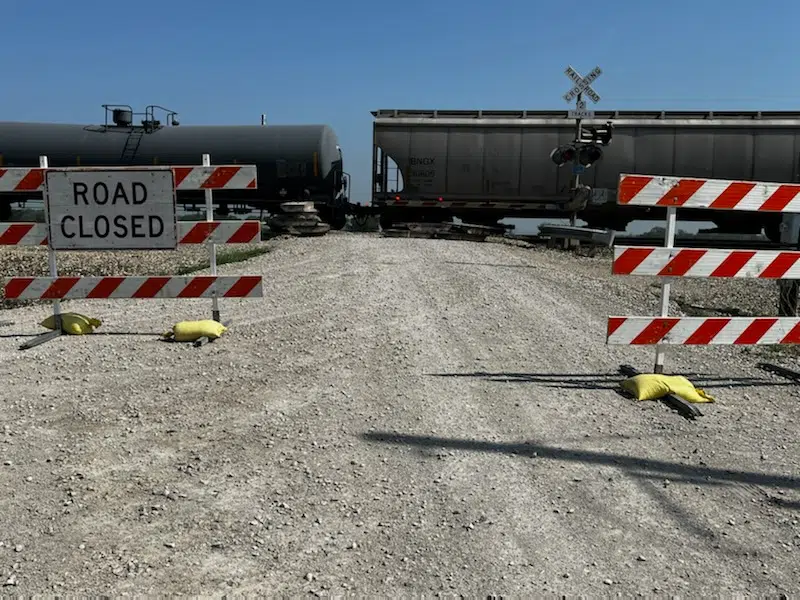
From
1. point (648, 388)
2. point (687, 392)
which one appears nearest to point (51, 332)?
point (648, 388)

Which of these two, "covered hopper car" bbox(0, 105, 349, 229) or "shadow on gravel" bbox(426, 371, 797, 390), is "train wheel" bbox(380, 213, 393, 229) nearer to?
"covered hopper car" bbox(0, 105, 349, 229)

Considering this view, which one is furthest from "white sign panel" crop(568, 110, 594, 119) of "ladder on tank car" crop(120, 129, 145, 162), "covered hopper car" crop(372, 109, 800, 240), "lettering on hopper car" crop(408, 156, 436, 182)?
"ladder on tank car" crop(120, 129, 145, 162)

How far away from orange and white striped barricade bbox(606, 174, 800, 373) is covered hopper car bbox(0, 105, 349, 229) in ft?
53.8

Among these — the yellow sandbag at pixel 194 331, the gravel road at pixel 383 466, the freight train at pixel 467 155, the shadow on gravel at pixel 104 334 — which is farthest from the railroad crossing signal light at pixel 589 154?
the shadow on gravel at pixel 104 334

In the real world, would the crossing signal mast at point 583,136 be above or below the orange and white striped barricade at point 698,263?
above

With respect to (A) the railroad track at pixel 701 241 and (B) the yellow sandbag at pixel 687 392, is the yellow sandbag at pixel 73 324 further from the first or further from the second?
(A) the railroad track at pixel 701 241

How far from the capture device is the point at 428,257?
11812mm

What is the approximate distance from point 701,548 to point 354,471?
71.1 inches

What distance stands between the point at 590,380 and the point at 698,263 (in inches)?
52.9

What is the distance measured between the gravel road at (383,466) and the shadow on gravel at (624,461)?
0.06 ft

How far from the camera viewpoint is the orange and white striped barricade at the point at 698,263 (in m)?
5.23

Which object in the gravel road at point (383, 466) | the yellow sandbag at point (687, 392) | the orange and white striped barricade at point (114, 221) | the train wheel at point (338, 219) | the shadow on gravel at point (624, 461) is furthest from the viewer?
the train wheel at point (338, 219)

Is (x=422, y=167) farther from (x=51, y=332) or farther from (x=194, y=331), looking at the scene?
(x=51, y=332)

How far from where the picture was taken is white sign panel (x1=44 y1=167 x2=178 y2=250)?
6.48 m
